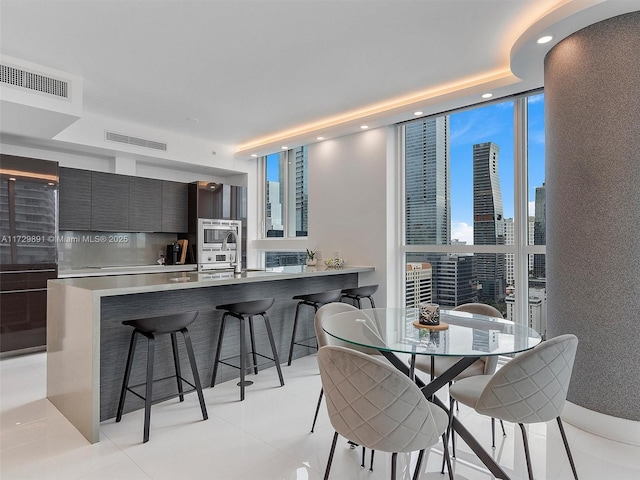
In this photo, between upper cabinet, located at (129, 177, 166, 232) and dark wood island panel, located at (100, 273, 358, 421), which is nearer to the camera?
dark wood island panel, located at (100, 273, 358, 421)

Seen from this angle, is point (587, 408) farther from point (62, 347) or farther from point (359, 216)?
point (62, 347)

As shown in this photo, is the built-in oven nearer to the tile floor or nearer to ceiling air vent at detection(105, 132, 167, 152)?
ceiling air vent at detection(105, 132, 167, 152)

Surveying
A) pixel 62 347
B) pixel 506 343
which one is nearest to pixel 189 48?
pixel 62 347

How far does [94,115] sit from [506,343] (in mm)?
5177

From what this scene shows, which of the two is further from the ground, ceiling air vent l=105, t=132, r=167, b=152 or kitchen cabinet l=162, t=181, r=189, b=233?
ceiling air vent l=105, t=132, r=167, b=152

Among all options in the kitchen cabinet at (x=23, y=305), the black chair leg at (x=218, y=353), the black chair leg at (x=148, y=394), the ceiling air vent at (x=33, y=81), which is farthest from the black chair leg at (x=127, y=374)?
the ceiling air vent at (x=33, y=81)

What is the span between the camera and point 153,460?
2.27 m

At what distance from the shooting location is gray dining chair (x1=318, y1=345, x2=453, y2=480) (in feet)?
5.24

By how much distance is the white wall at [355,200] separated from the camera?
5.00 meters

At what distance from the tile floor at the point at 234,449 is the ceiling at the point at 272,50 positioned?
280 centimetres

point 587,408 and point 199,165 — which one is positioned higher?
point 199,165

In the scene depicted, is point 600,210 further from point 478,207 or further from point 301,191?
point 301,191

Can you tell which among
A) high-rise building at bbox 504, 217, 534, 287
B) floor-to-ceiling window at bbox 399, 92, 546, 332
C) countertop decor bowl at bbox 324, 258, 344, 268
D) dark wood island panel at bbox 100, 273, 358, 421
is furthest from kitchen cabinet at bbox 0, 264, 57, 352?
high-rise building at bbox 504, 217, 534, 287

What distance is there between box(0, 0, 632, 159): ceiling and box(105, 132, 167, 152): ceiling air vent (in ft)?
1.13
